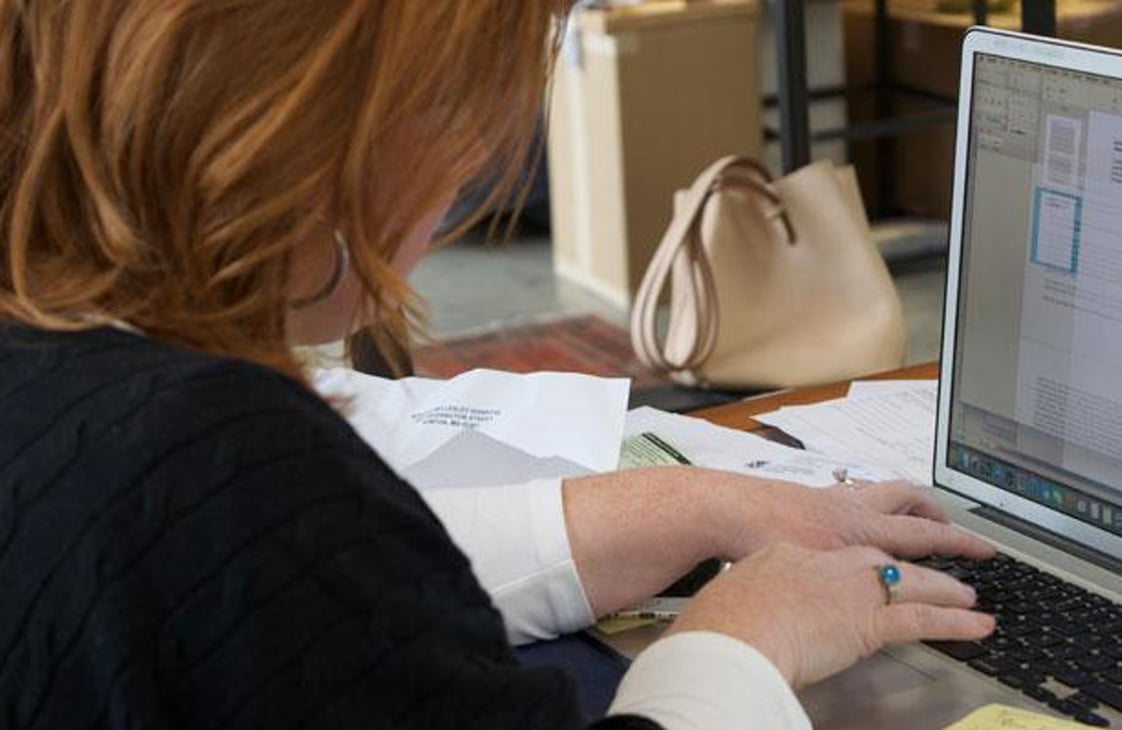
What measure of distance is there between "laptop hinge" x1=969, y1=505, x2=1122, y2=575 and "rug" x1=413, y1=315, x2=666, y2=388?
2.86 m

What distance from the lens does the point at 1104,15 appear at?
474 centimetres

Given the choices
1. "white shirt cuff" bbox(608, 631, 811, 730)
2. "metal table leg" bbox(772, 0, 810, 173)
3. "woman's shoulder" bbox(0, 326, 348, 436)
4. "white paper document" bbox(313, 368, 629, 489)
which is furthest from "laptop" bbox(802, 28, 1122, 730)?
"metal table leg" bbox(772, 0, 810, 173)

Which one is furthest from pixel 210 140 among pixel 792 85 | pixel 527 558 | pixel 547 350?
pixel 547 350

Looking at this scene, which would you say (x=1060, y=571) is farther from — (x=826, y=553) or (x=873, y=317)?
(x=873, y=317)

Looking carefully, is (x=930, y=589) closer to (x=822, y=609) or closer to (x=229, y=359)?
(x=822, y=609)

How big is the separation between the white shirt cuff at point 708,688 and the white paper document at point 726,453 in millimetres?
479

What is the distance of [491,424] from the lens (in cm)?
164

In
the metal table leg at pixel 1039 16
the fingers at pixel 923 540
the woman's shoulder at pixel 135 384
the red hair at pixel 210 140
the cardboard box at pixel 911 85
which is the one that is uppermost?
the red hair at pixel 210 140

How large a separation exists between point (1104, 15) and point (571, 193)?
4.75 ft

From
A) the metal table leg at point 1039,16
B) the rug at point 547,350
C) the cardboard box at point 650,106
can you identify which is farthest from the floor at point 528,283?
the metal table leg at point 1039,16

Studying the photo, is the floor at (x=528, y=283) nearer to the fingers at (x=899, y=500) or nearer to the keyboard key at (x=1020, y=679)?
the fingers at (x=899, y=500)

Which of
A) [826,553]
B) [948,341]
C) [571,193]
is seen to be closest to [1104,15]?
[571,193]

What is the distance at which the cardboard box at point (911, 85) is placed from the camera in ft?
18.0

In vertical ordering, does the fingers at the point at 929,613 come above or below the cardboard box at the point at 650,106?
above
